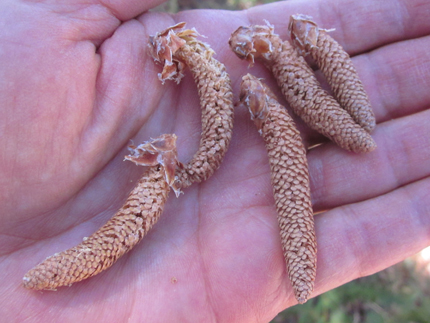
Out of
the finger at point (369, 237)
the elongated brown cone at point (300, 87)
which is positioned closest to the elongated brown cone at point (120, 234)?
the elongated brown cone at point (300, 87)

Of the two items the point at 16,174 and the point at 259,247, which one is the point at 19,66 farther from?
the point at 259,247

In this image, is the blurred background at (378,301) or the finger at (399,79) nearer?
the finger at (399,79)

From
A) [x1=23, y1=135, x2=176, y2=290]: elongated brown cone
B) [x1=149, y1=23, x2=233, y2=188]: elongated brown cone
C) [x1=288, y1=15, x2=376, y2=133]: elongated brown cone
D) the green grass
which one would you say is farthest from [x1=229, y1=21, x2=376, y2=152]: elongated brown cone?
the green grass

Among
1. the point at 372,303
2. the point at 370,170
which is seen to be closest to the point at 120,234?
the point at 370,170

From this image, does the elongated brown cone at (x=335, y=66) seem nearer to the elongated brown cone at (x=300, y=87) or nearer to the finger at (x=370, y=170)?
the elongated brown cone at (x=300, y=87)

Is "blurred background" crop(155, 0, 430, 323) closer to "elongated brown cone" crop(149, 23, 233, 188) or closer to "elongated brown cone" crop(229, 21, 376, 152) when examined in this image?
"elongated brown cone" crop(229, 21, 376, 152)

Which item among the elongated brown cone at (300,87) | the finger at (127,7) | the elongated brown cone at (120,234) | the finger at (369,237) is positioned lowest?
the finger at (369,237)

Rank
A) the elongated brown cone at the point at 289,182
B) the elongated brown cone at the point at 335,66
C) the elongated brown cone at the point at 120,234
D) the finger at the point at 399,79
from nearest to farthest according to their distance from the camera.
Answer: the elongated brown cone at the point at 120,234, the elongated brown cone at the point at 289,182, the elongated brown cone at the point at 335,66, the finger at the point at 399,79
